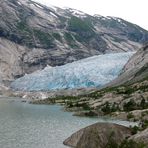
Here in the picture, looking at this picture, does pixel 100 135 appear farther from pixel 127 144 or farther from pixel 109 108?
pixel 109 108

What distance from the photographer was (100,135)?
5212cm

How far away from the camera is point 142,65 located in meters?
199

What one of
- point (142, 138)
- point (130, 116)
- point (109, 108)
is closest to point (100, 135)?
point (142, 138)

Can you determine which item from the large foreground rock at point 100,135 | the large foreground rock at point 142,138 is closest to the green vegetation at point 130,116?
the large foreground rock at point 100,135

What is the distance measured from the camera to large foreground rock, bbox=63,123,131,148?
2028 inches

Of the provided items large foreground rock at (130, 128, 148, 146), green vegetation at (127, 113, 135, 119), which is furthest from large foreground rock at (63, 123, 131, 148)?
green vegetation at (127, 113, 135, 119)

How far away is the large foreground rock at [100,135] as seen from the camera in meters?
51.5

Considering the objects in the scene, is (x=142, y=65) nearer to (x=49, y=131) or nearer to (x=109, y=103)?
(x=109, y=103)

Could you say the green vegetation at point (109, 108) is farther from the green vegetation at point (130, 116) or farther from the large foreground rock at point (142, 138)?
the large foreground rock at point (142, 138)

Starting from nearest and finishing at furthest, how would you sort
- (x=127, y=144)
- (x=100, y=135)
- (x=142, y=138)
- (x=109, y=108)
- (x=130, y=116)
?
(x=127, y=144) < (x=142, y=138) < (x=100, y=135) < (x=130, y=116) < (x=109, y=108)

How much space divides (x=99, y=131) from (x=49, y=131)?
24858mm

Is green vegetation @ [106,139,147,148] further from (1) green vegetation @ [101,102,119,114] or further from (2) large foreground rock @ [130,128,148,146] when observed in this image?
(1) green vegetation @ [101,102,119,114]

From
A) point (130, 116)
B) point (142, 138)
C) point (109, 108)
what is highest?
point (109, 108)

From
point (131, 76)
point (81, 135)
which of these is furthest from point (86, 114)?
point (131, 76)
